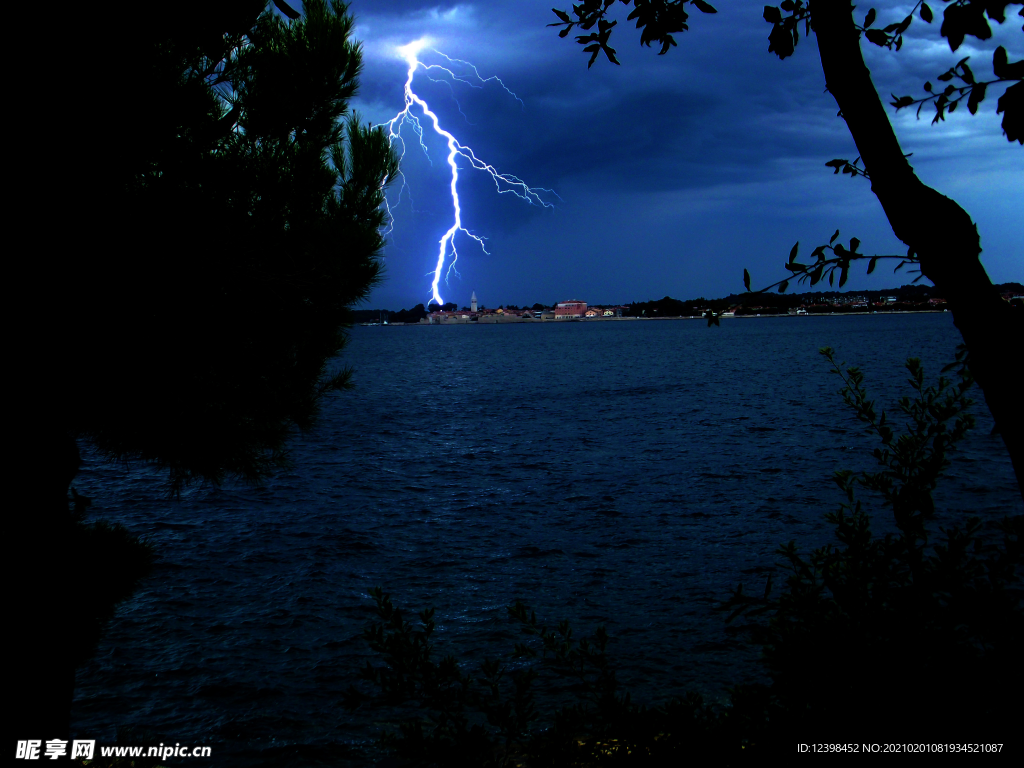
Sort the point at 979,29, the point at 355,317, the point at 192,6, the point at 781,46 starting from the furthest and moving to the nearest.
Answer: the point at 355,317 → the point at 192,6 → the point at 781,46 → the point at 979,29

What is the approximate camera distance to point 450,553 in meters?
14.9

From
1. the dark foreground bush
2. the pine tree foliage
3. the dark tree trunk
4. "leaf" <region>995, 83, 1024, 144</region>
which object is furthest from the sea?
"leaf" <region>995, 83, 1024, 144</region>

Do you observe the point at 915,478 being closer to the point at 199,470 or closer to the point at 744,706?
the point at 744,706

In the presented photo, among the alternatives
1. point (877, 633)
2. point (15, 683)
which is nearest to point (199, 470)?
point (15, 683)

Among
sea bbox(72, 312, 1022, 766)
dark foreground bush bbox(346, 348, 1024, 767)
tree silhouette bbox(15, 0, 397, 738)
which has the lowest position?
sea bbox(72, 312, 1022, 766)

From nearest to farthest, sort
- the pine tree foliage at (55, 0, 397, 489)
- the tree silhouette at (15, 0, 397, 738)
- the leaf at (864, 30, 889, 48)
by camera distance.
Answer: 1. the leaf at (864, 30, 889, 48)
2. the tree silhouette at (15, 0, 397, 738)
3. the pine tree foliage at (55, 0, 397, 489)

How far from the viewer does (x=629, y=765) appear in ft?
12.9

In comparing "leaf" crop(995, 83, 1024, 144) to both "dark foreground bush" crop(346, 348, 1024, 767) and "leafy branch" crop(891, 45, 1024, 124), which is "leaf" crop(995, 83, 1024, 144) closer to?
"leafy branch" crop(891, 45, 1024, 124)

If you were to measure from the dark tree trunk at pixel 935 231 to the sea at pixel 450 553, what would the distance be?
5.60 meters

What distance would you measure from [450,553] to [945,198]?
1349 cm

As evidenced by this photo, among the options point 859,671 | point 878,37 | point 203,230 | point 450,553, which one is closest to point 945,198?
point 878,37

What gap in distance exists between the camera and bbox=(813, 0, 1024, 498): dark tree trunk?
7.38ft

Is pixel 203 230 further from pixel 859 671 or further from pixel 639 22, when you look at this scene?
pixel 859 671

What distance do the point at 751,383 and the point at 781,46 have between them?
5176 centimetres
